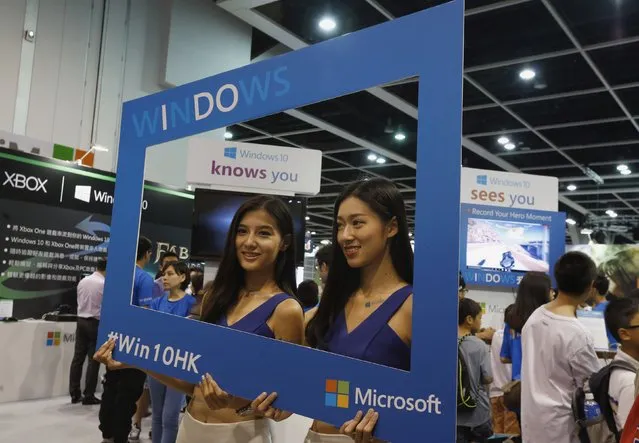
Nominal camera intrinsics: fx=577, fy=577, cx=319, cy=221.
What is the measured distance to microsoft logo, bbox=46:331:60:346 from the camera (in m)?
5.91

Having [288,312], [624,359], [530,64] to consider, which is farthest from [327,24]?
[288,312]

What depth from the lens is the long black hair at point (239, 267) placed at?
4.66 ft

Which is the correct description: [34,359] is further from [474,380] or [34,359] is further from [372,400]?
[372,400]

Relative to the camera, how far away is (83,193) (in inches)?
257

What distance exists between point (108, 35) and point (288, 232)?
19.8 ft

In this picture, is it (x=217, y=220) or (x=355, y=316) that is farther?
(x=217, y=220)

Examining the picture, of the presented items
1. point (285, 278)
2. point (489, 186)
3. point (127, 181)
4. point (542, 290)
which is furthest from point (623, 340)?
point (489, 186)

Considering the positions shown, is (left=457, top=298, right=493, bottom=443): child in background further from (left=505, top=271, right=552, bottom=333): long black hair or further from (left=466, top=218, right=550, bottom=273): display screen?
(left=466, top=218, right=550, bottom=273): display screen

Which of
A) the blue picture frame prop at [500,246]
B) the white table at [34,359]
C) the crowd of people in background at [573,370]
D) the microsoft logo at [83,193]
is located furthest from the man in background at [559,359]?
the microsoft logo at [83,193]

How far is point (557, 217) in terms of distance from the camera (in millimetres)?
5355

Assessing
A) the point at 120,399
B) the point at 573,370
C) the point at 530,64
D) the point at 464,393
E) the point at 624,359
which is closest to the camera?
the point at 624,359

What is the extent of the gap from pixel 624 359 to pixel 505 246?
328 cm

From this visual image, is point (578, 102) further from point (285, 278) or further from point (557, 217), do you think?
point (285, 278)

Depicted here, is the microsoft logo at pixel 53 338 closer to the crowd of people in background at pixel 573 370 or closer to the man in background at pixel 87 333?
the man in background at pixel 87 333
